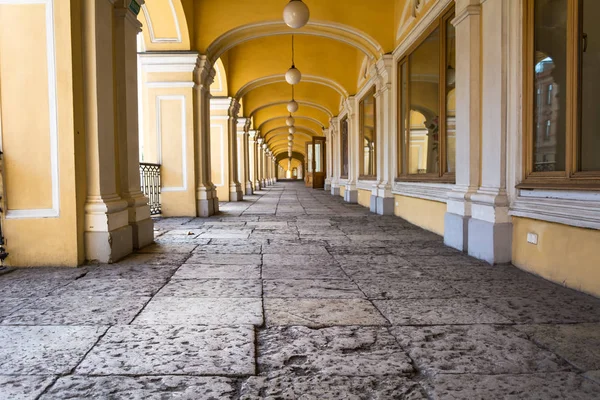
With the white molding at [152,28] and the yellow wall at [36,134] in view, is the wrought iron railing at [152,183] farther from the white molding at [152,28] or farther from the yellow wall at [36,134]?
the yellow wall at [36,134]

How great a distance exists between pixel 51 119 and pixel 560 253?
15.2 feet

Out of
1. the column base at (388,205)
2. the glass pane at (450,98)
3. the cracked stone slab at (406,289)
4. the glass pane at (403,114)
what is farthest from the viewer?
the column base at (388,205)

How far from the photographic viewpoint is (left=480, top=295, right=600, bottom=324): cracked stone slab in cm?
264

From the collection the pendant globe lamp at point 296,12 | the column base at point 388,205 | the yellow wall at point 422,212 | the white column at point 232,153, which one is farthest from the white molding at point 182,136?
the white column at point 232,153

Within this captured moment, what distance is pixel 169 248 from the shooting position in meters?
5.25

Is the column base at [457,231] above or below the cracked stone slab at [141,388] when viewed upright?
above

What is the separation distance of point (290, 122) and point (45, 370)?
18.3 meters

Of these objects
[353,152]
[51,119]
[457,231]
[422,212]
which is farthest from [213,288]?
[353,152]

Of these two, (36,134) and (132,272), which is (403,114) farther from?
(36,134)

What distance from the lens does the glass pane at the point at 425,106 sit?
6762mm

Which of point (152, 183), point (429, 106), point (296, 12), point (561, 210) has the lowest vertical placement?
point (561, 210)

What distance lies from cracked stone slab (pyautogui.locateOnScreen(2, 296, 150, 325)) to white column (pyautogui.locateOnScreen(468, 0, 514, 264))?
129 inches

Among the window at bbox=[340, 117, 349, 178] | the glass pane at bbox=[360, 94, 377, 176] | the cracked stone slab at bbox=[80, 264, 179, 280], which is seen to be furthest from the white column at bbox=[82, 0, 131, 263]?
the window at bbox=[340, 117, 349, 178]

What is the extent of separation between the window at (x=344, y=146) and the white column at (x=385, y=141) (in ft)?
19.3
